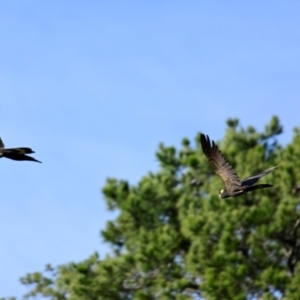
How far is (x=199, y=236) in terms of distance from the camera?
1021 inches

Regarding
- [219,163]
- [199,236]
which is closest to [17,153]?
[219,163]

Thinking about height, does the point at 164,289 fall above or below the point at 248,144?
below

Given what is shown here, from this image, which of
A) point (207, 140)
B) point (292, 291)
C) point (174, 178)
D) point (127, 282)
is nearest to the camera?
point (207, 140)

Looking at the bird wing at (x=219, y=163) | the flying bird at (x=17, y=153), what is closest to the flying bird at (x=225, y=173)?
the bird wing at (x=219, y=163)

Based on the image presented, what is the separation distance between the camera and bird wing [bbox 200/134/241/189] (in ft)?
52.6

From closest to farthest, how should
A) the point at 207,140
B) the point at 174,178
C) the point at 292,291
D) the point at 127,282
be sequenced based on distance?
the point at 207,140 < the point at 292,291 < the point at 127,282 < the point at 174,178

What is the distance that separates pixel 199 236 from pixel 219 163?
9.85 m

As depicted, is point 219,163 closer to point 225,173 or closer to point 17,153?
point 225,173

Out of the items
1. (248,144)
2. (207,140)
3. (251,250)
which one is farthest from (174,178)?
(207,140)

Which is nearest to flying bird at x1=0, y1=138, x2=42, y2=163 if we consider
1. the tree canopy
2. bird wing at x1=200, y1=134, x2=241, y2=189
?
bird wing at x1=200, y1=134, x2=241, y2=189

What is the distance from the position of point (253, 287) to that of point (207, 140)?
10.1 meters

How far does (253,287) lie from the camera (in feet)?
84.0

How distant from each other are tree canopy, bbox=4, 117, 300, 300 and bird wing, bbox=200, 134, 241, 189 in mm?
8817

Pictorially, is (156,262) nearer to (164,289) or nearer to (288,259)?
(164,289)
